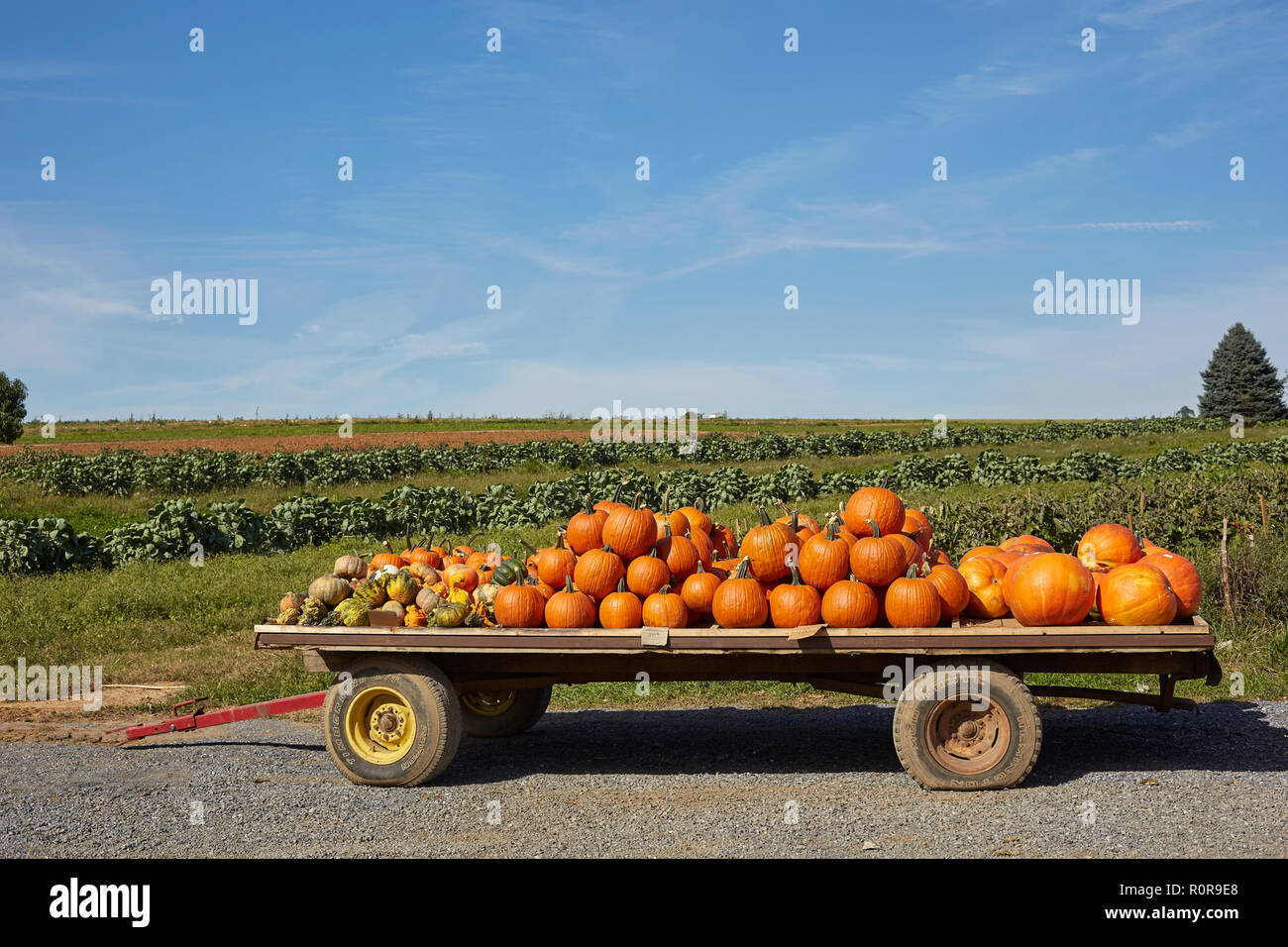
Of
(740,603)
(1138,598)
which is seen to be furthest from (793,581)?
(1138,598)

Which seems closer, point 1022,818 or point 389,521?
point 1022,818

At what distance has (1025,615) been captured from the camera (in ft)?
22.6

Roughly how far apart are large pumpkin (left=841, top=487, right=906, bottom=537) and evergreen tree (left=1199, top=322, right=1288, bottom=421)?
7897cm

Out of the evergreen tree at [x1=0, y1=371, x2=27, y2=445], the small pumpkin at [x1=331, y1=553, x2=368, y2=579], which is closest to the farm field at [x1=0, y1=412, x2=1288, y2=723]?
the small pumpkin at [x1=331, y1=553, x2=368, y2=579]

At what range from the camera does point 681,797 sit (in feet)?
23.0

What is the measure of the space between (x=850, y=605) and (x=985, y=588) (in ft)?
3.74

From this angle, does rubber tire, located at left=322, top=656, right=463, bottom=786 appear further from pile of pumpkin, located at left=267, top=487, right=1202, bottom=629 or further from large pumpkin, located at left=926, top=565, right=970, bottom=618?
large pumpkin, located at left=926, top=565, right=970, bottom=618

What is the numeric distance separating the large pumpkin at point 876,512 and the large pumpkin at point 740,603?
3.06 ft

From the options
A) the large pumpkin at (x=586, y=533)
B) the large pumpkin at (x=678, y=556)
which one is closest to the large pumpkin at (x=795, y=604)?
the large pumpkin at (x=678, y=556)

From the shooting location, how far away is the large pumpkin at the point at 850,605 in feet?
22.6

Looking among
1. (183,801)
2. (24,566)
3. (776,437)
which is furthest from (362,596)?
(776,437)

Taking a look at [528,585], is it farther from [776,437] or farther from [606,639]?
[776,437]

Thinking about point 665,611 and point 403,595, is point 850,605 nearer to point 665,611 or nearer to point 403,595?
point 665,611
